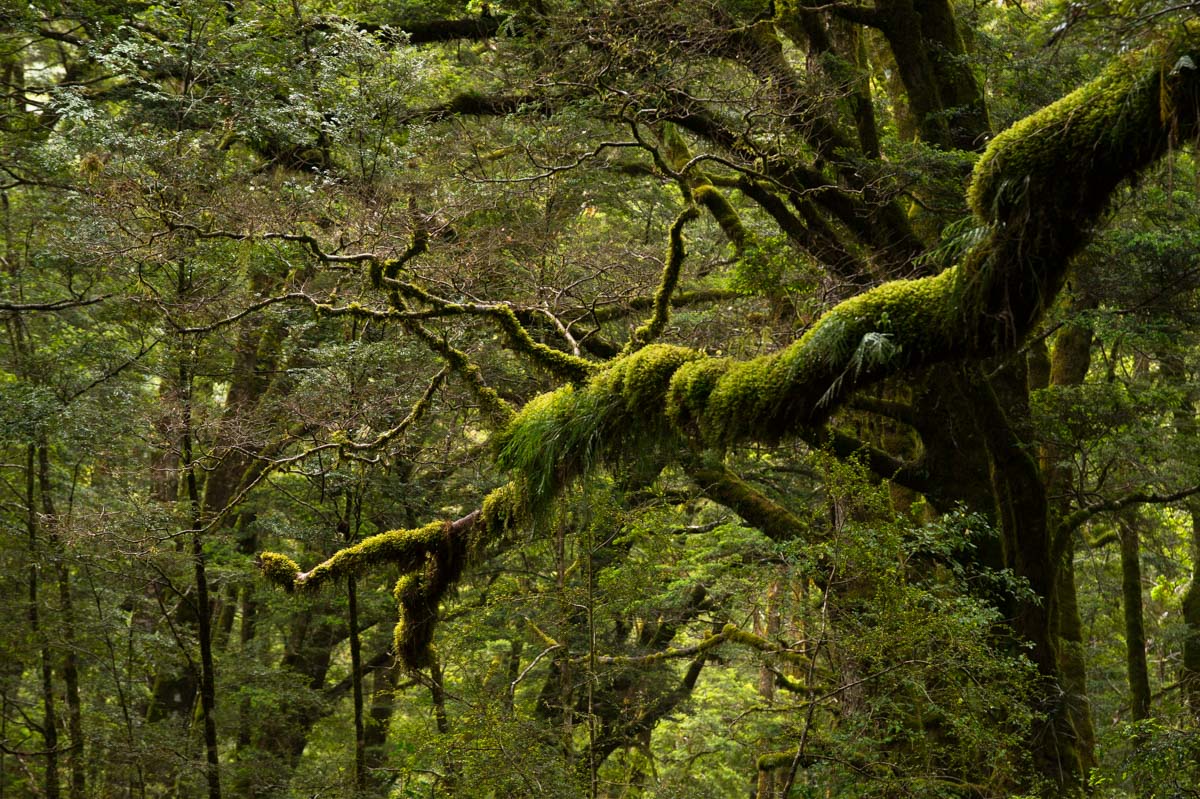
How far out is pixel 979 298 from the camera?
2.40 metres

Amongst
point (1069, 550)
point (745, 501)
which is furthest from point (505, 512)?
point (1069, 550)

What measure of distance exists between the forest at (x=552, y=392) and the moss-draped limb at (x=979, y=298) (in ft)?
0.09

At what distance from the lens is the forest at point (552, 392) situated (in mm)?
4758

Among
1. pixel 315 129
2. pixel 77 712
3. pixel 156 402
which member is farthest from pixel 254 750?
pixel 315 129

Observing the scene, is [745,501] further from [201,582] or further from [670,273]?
[201,582]

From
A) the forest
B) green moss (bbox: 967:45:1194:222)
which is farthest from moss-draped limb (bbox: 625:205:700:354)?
green moss (bbox: 967:45:1194:222)

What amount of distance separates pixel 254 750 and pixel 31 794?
219 cm

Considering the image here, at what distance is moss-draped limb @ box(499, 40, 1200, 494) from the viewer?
2.19 metres

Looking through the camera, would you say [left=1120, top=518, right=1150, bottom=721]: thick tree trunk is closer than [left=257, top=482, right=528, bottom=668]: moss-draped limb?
→ No

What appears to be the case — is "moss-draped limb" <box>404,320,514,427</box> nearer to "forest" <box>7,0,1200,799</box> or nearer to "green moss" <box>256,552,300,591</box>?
"forest" <box>7,0,1200,799</box>

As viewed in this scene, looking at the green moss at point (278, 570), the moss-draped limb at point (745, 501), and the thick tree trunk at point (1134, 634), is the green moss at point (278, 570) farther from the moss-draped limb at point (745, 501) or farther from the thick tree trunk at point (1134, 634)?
the thick tree trunk at point (1134, 634)

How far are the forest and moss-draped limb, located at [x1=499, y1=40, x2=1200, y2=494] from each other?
29 mm

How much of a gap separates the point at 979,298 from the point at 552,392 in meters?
1.74

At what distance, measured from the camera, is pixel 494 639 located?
9.66 m
